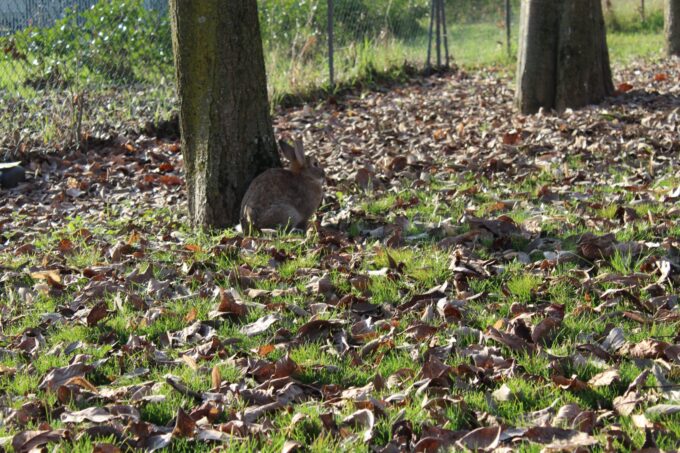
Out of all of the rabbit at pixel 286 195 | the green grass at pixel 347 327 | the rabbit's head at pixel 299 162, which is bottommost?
the green grass at pixel 347 327

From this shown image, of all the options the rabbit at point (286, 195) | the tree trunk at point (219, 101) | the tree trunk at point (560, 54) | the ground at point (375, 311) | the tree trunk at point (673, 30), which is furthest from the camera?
the tree trunk at point (673, 30)

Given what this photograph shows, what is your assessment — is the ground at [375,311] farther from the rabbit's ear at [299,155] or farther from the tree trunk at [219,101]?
the rabbit's ear at [299,155]

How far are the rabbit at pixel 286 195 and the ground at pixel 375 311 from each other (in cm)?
17

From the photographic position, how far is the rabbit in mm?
6195

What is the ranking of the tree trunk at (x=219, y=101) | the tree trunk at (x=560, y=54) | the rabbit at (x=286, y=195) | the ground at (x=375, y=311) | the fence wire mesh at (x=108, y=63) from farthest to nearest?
1. the fence wire mesh at (x=108, y=63)
2. the tree trunk at (x=560, y=54)
3. the tree trunk at (x=219, y=101)
4. the rabbit at (x=286, y=195)
5. the ground at (x=375, y=311)

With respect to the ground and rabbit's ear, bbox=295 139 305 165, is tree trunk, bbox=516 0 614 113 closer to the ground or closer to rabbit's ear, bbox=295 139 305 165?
the ground

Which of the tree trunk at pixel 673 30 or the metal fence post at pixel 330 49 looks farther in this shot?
the tree trunk at pixel 673 30

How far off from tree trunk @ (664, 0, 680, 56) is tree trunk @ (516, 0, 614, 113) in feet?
21.6

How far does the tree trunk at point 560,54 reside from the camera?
9.80 metres

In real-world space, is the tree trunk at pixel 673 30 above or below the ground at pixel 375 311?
above

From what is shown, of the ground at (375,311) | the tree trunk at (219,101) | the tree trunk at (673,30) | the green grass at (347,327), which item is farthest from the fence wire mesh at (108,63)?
the tree trunk at (673,30)

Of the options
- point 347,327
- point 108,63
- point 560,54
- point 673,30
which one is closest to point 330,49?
point 108,63

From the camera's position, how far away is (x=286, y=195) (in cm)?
625

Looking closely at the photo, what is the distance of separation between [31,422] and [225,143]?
3235mm
